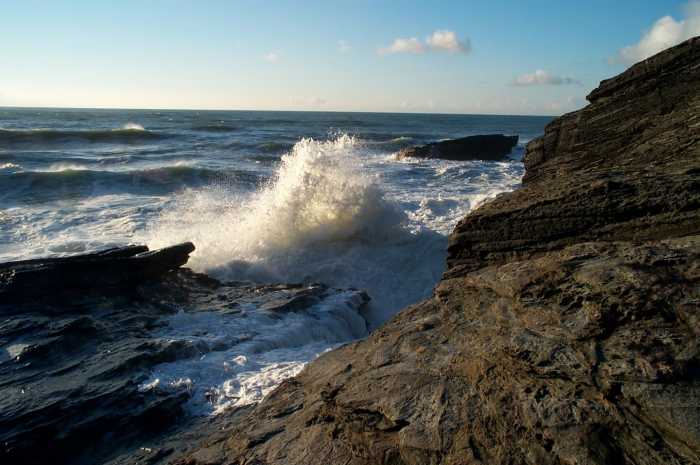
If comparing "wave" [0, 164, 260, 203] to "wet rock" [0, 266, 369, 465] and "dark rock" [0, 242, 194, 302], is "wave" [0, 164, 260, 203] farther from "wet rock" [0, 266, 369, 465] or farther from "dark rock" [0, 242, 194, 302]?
"wet rock" [0, 266, 369, 465]

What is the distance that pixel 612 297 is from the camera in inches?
102

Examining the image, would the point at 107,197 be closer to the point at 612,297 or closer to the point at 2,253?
the point at 2,253

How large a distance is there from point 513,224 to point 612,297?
1233 millimetres

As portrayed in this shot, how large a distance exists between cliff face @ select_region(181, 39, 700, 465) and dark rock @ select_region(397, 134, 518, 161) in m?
21.0

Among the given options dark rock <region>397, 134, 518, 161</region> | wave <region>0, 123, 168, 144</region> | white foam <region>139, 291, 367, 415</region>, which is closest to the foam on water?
white foam <region>139, 291, 367, 415</region>

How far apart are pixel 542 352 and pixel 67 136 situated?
3509cm

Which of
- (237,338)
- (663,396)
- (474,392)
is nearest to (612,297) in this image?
(663,396)

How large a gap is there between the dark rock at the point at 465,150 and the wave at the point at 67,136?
60.8 feet

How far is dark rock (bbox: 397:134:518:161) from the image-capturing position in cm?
2514

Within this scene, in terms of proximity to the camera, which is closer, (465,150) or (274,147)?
(465,150)

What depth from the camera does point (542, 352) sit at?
2.60 metres

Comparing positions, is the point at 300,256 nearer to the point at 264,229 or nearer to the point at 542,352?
the point at 264,229

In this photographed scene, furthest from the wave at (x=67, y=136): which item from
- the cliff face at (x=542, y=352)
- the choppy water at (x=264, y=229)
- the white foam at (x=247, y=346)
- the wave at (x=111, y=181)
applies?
the cliff face at (x=542, y=352)

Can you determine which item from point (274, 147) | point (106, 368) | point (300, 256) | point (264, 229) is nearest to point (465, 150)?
point (274, 147)
